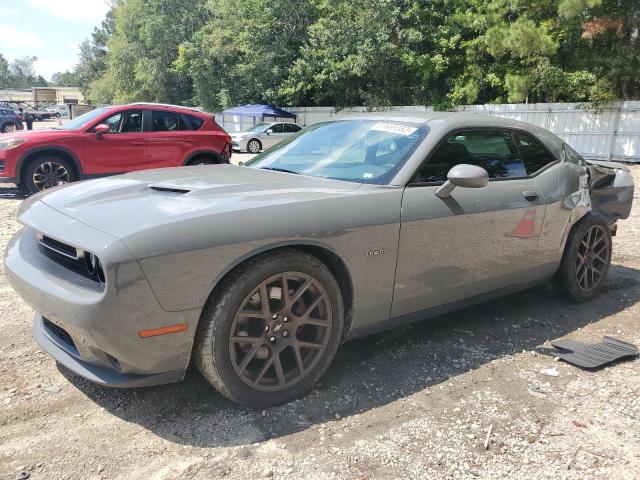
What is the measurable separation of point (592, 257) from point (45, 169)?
8.06 meters

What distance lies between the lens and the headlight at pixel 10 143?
27.3ft

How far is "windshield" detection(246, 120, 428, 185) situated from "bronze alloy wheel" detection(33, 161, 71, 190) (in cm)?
611

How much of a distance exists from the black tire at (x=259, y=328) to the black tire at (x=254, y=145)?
19.1 meters

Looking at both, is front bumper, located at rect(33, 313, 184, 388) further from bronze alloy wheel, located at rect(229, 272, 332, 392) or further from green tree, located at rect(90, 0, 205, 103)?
green tree, located at rect(90, 0, 205, 103)

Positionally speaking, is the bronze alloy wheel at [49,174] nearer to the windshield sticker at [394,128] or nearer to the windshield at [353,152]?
the windshield at [353,152]

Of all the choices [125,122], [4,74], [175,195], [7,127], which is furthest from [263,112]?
[4,74]

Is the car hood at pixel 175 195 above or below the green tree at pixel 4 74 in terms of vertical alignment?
below

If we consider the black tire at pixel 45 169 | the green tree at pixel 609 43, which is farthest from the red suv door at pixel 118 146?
the green tree at pixel 609 43

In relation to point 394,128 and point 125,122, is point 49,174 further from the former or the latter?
point 394,128

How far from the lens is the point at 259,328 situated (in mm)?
2654

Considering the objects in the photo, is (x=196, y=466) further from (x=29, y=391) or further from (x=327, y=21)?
(x=327, y=21)

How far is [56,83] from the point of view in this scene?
179875 millimetres

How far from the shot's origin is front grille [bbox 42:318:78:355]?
2613mm

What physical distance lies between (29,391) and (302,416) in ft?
4.94
